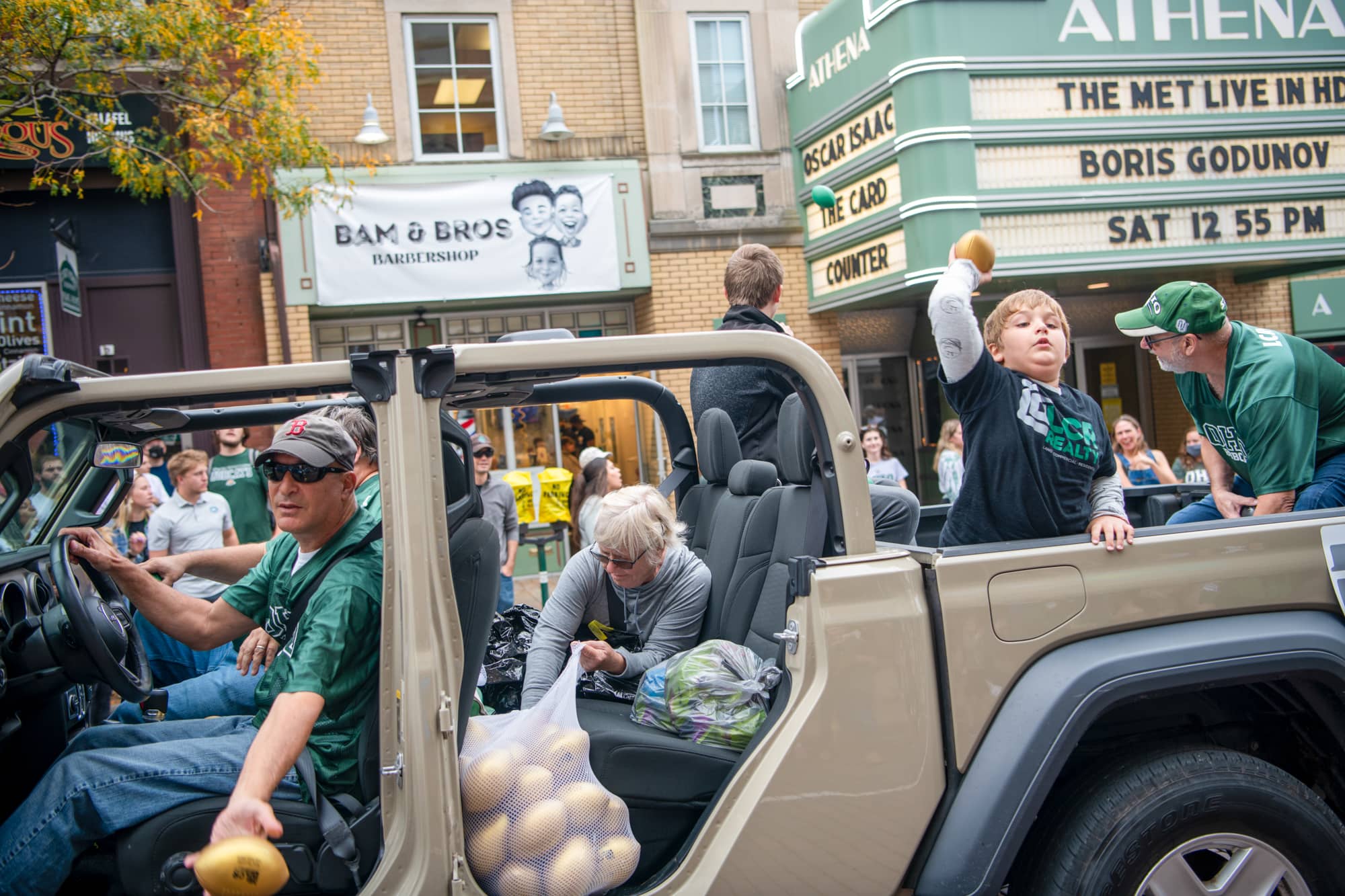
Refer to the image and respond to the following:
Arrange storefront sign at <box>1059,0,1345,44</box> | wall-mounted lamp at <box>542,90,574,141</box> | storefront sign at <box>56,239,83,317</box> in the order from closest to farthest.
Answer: storefront sign at <box>56,239,83,317</box>, storefront sign at <box>1059,0,1345,44</box>, wall-mounted lamp at <box>542,90,574,141</box>

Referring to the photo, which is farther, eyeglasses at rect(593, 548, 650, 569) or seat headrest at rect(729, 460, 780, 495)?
seat headrest at rect(729, 460, 780, 495)

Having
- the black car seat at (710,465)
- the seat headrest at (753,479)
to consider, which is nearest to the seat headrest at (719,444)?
the black car seat at (710,465)

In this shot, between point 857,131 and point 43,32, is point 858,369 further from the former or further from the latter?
point 43,32

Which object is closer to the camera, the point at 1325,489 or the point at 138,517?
the point at 1325,489

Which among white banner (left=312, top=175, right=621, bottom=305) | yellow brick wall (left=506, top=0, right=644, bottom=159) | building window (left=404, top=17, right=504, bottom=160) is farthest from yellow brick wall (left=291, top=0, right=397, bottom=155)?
yellow brick wall (left=506, top=0, right=644, bottom=159)

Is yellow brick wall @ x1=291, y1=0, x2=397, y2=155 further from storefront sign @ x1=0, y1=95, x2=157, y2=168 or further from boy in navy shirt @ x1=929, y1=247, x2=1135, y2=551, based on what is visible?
boy in navy shirt @ x1=929, y1=247, x2=1135, y2=551

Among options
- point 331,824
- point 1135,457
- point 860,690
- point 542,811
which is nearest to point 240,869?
point 331,824

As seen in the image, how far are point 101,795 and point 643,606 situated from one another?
1665mm

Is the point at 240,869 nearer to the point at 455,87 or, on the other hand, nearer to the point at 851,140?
the point at 851,140

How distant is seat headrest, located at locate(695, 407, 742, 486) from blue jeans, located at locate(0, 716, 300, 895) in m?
1.89

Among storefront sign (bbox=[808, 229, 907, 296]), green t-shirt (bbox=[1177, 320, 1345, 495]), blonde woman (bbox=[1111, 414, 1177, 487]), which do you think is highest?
storefront sign (bbox=[808, 229, 907, 296])

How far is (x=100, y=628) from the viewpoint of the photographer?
2.62m

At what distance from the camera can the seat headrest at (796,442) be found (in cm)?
279

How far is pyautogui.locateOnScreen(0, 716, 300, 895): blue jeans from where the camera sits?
2.36 metres
